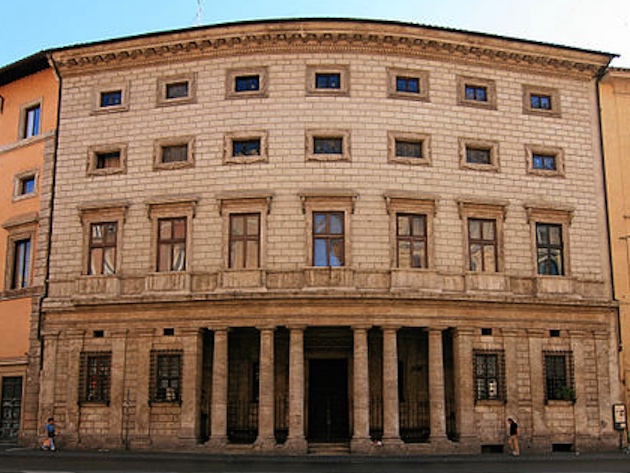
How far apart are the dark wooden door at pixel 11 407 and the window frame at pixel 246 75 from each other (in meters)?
14.8

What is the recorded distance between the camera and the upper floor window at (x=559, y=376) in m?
27.2

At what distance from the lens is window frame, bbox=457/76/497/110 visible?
28.8 m

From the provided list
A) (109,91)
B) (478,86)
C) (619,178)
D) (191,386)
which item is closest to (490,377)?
(619,178)

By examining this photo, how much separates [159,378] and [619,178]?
811 inches

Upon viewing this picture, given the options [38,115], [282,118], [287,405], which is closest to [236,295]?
[287,405]

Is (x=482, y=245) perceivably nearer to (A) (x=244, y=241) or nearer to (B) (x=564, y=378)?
(B) (x=564, y=378)

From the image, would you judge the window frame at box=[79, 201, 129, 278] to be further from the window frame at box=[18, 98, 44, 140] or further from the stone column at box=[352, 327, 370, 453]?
the stone column at box=[352, 327, 370, 453]

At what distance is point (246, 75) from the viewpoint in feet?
93.3

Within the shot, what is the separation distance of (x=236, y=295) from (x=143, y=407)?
5.48 metres

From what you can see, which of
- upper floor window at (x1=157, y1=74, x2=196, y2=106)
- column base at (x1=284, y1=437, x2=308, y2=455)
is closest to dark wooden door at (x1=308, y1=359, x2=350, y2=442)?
column base at (x1=284, y1=437, x2=308, y2=455)

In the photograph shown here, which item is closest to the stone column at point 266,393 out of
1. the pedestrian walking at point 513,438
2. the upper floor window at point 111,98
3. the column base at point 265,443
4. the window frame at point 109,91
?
the column base at point 265,443

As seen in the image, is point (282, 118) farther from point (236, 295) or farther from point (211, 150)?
point (236, 295)

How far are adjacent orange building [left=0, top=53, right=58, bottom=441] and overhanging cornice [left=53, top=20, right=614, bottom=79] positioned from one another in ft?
8.81

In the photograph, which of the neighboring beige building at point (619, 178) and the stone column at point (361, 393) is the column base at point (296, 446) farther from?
the neighboring beige building at point (619, 178)
